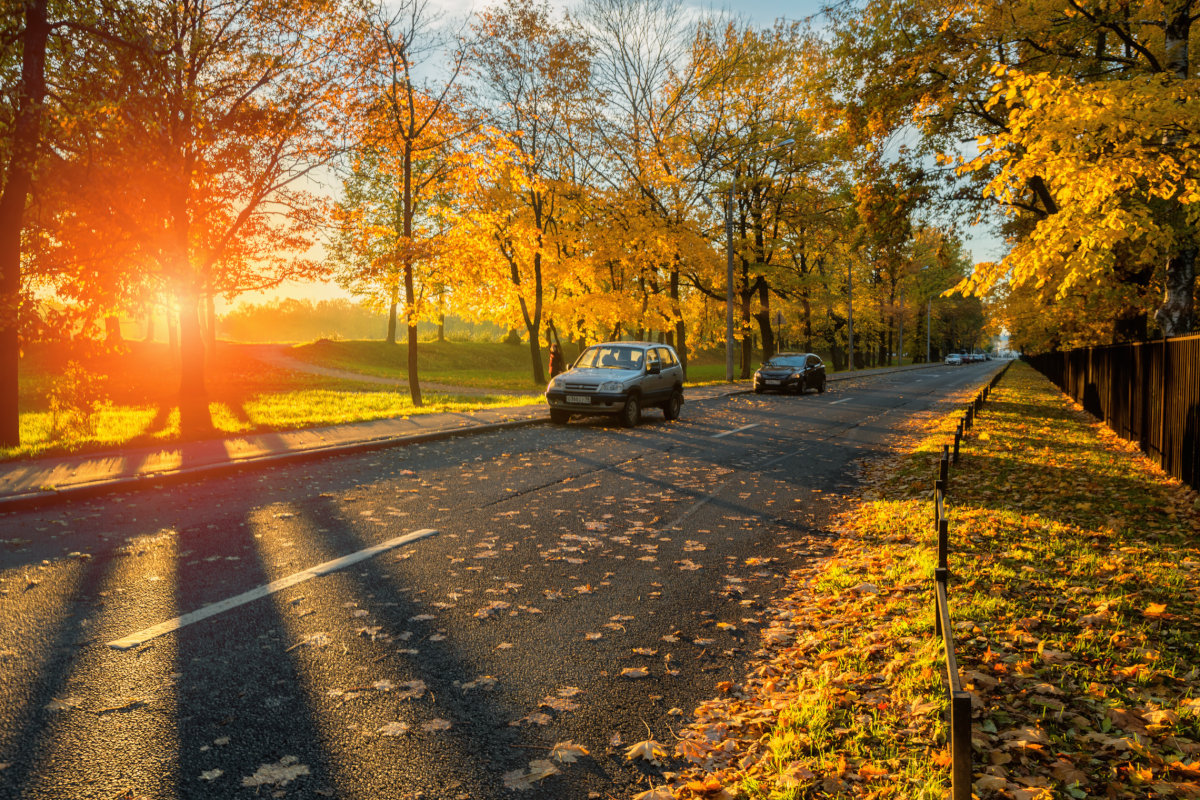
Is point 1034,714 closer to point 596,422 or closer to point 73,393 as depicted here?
point 596,422

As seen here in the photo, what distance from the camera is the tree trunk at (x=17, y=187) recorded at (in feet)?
35.5

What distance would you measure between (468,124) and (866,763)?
64.4 ft

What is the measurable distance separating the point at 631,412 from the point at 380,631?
1180 cm

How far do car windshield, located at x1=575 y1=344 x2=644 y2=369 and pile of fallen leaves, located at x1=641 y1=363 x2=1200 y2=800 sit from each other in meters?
9.87

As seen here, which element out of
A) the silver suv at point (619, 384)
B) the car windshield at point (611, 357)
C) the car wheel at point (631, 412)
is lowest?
the car wheel at point (631, 412)

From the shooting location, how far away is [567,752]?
319 centimetres

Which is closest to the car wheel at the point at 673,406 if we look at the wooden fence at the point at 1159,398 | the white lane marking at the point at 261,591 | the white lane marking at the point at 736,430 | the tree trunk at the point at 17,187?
the white lane marking at the point at 736,430

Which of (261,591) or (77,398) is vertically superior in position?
(77,398)

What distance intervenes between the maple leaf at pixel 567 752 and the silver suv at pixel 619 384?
12378 millimetres

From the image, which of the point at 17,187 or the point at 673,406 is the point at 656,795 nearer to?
the point at 17,187

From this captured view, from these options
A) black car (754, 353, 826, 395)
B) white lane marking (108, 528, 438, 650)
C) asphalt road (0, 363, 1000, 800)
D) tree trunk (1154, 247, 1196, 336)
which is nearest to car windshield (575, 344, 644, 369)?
asphalt road (0, 363, 1000, 800)

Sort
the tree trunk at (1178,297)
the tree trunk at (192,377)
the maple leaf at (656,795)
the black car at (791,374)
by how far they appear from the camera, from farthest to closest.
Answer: the black car at (791,374)
the tree trunk at (1178,297)
the tree trunk at (192,377)
the maple leaf at (656,795)

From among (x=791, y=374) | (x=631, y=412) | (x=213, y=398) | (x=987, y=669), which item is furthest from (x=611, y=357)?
(x=987, y=669)

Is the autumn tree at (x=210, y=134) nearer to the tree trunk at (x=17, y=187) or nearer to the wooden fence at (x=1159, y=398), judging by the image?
the tree trunk at (x=17, y=187)
